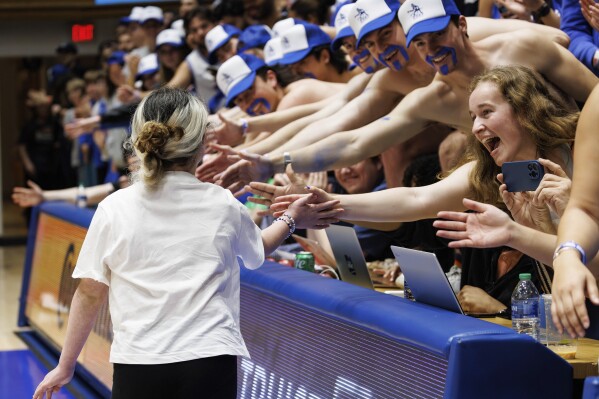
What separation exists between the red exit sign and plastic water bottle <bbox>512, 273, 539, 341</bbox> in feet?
38.0

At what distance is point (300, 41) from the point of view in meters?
5.76

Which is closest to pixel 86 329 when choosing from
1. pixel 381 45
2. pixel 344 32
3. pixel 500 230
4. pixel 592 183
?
pixel 500 230

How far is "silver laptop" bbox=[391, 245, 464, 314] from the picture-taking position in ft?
9.03

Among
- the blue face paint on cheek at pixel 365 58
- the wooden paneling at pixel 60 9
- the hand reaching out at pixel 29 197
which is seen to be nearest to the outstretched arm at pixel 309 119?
the blue face paint on cheek at pixel 365 58

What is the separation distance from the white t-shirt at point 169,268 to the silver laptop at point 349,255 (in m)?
1.01

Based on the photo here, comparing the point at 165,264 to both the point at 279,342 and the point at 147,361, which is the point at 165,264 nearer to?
the point at 147,361

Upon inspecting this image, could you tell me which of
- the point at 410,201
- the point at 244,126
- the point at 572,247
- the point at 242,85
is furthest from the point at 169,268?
the point at 242,85

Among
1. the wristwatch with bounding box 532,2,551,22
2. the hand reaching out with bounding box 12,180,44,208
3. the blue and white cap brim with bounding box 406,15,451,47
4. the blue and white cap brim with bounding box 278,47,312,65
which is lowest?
the hand reaching out with bounding box 12,180,44,208

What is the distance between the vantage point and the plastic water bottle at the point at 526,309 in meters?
2.91

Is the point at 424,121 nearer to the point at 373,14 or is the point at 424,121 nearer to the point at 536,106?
the point at 373,14

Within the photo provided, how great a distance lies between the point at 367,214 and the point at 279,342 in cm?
60

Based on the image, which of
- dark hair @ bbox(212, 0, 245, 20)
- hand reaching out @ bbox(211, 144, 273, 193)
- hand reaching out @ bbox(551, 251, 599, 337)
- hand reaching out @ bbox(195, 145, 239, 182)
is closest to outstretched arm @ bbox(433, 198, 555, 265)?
hand reaching out @ bbox(551, 251, 599, 337)

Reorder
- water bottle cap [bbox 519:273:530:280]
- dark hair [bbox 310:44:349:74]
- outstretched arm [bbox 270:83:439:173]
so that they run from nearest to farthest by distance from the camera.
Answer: water bottle cap [bbox 519:273:530:280] < outstretched arm [bbox 270:83:439:173] < dark hair [bbox 310:44:349:74]

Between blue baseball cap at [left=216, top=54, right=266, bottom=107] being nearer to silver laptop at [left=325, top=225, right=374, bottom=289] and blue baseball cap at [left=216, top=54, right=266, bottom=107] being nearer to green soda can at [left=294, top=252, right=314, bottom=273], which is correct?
green soda can at [left=294, top=252, right=314, bottom=273]
